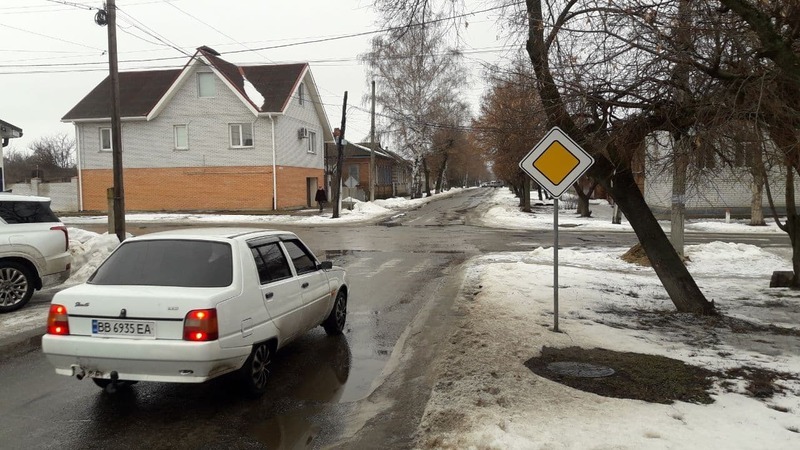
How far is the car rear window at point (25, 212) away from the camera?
337 inches

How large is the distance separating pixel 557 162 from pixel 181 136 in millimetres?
32238

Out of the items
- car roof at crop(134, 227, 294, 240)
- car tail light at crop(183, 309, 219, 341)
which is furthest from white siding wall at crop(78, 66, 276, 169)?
car tail light at crop(183, 309, 219, 341)

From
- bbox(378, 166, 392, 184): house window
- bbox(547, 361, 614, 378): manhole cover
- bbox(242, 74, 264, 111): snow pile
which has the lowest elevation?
bbox(547, 361, 614, 378): manhole cover

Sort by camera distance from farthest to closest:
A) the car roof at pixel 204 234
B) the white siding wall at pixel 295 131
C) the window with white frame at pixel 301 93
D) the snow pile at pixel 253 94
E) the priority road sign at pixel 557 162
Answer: the window with white frame at pixel 301 93
the white siding wall at pixel 295 131
the snow pile at pixel 253 94
the priority road sign at pixel 557 162
the car roof at pixel 204 234

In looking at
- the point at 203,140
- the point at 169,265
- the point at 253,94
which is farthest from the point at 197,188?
the point at 169,265

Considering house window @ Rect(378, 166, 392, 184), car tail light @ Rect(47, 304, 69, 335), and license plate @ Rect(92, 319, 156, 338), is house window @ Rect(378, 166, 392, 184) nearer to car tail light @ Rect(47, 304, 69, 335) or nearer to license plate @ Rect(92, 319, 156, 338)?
car tail light @ Rect(47, 304, 69, 335)

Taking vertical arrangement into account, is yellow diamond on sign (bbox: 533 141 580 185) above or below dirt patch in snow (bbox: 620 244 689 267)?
above

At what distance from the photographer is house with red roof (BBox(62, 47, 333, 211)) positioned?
110 ft

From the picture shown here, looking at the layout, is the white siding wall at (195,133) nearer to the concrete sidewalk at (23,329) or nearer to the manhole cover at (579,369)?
the concrete sidewalk at (23,329)

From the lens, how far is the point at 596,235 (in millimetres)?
22359

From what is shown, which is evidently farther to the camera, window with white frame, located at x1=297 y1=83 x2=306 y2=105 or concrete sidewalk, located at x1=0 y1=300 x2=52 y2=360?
window with white frame, located at x1=297 y1=83 x2=306 y2=105

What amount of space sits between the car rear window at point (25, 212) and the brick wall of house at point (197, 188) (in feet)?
81.3

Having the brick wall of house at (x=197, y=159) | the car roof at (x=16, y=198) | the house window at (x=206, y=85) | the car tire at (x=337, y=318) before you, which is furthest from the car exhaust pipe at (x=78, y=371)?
the house window at (x=206, y=85)

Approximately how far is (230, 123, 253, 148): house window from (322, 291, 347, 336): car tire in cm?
2822
